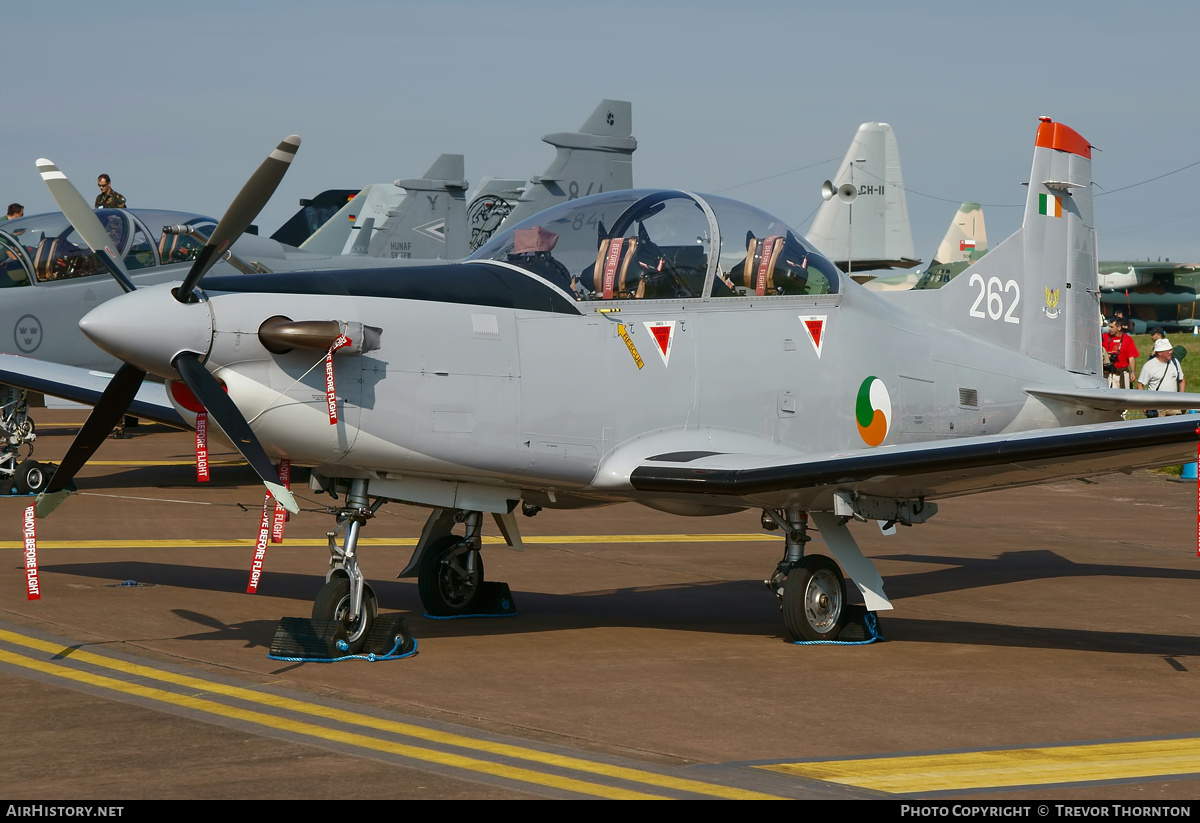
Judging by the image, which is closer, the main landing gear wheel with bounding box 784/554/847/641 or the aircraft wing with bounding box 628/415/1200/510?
the aircraft wing with bounding box 628/415/1200/510

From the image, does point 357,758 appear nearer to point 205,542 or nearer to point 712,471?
point 712,471

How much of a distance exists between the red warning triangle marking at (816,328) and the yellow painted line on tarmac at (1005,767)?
380 cm

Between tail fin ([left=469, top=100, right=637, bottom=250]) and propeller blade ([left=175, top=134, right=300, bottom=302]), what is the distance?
21.0 metres

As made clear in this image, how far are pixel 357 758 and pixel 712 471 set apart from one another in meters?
3.25

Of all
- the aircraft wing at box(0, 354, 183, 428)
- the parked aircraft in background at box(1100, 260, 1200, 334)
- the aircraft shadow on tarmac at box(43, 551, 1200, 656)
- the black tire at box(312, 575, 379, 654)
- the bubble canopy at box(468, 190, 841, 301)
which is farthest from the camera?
the parked aircraft in background at box(1100, 260, 1200, 334)

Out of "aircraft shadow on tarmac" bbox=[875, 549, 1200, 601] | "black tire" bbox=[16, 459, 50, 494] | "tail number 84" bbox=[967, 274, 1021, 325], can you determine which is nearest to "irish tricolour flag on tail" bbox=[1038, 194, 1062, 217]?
"tail number 84" bbox=[967, 274, 1021, 325]

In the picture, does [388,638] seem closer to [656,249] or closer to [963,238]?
[656,249]

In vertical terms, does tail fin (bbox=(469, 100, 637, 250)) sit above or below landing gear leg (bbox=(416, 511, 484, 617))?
above

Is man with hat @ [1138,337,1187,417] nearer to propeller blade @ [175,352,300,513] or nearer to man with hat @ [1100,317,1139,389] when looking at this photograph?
man with hat @ [1100,317,1139,389]

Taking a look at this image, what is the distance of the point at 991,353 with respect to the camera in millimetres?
10859

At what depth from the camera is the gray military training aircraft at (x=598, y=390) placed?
23.6 ft

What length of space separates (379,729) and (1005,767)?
2.66m

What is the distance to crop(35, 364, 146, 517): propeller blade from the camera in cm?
772

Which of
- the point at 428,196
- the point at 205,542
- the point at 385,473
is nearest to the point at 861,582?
the point at 385,473
